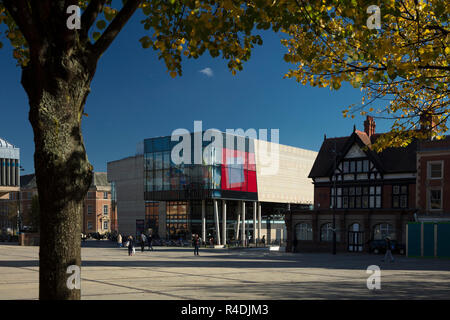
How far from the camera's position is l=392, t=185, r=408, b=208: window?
155 ft

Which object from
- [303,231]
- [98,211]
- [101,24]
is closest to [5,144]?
[303,231]

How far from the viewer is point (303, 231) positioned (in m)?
53.3

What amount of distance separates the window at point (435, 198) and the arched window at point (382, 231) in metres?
4.32

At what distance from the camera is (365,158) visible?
5047 cm

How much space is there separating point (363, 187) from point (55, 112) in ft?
156

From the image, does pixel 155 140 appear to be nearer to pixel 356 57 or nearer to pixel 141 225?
pixel 141 225

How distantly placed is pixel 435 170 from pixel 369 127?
12.0m

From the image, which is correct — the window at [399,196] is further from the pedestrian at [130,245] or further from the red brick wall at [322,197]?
the pedestrian at [130,245]

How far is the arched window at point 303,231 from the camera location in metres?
52.7

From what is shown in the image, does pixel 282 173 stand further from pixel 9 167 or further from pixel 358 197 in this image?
pixel 9 167

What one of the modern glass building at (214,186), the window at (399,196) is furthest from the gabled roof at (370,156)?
the modern glass building at (214,186)

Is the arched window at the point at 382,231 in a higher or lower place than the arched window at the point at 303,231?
higher
